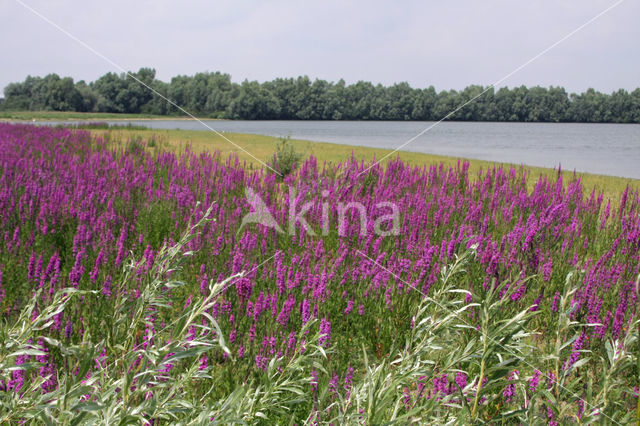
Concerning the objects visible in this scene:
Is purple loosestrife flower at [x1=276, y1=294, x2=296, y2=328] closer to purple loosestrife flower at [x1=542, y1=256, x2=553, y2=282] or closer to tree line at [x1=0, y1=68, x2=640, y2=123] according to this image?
purple loosestrife flower at [x1=542, y1=256, x2=553, y2=282]

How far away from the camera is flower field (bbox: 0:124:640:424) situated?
1.25m

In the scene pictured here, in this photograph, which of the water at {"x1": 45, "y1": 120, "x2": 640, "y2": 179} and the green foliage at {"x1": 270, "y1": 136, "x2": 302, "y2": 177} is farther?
the water at {"x1": 45, "y1": 120, "x2": 640, "y2": 179}

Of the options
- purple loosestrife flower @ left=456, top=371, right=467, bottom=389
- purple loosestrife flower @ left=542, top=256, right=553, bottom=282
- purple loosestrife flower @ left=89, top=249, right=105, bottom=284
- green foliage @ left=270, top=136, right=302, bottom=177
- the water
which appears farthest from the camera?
the water

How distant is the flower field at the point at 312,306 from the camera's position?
1.25 metres

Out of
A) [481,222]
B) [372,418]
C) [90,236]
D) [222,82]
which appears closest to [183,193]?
[90,236]

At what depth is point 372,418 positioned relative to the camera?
1062mm

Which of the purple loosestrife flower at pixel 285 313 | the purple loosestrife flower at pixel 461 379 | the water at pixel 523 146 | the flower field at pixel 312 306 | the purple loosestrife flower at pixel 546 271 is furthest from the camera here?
the water at pixel 523 146

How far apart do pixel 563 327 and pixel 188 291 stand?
375cm

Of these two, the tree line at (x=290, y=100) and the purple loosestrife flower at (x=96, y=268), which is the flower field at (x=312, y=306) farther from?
the tree line at (x=290, y=100)

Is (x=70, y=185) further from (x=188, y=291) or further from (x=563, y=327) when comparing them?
(x=563, y=327)

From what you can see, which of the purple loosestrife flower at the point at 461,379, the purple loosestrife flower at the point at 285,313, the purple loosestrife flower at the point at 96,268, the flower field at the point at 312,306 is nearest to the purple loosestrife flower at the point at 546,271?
the flower field at the point at 312,306

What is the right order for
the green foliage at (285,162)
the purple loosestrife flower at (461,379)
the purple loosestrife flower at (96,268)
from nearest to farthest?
the purple loosestrife flower at (461,379)
the purple loosestrife flower at (96,268)
the green foliage at (285,162)

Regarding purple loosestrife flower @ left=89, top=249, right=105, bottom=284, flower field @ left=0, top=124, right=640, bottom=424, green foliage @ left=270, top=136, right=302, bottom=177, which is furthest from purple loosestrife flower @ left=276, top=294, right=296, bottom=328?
green foliage @ left=270, top=136, right=302, bottom=177

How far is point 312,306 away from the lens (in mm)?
3639
